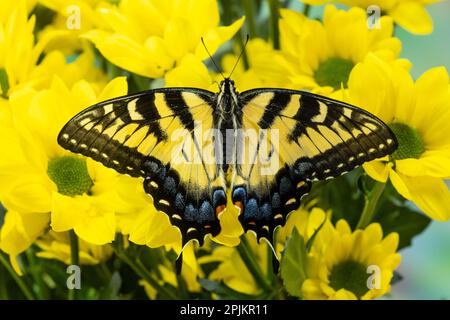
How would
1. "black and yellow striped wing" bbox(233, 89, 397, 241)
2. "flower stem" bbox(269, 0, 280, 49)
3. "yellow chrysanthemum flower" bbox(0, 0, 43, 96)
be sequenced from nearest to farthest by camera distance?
1. "black and yellow striped wing" bbox(233, 89, 397, 241)
2. "yellow chrysanthemum flower" bbox(0, 0, 43, 96)
3. "flower stem" bbox(269, 0, 280, 49)

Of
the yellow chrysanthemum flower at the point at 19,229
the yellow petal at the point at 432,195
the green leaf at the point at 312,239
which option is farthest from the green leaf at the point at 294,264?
the yellow chrysanthemum flower at the point at 19,229

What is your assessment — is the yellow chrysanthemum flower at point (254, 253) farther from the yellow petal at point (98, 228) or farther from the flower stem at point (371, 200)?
the yellow petal at point (98, 228)

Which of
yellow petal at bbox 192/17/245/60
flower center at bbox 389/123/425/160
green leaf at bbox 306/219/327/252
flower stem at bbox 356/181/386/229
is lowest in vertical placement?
green leaf at bbox 306/219/327/252

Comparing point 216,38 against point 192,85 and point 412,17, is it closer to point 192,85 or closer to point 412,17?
point 192,85

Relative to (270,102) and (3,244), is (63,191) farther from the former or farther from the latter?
(270,102)

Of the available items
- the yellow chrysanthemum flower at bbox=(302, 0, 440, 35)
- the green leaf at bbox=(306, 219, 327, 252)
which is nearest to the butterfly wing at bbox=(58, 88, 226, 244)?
the green leaf at bbox=(306, 219, 327, 252)

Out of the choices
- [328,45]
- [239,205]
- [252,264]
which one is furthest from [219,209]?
[328,45]

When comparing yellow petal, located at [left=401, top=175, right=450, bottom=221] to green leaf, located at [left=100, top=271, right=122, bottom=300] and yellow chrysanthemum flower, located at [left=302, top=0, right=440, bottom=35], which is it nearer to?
yellow chrysanthemum flower, located at [left=302, top=0, right=440, bottom=35]
